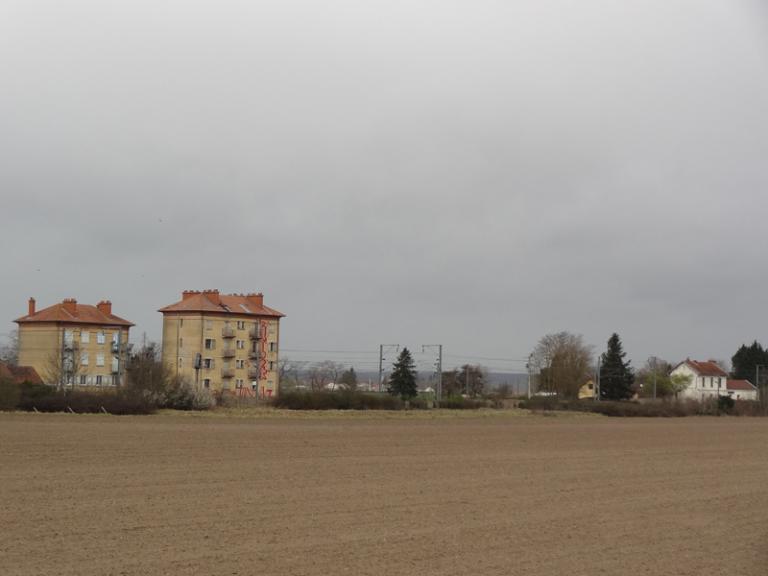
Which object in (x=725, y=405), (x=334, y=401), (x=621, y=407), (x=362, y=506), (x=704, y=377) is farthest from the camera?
(x=704, y=377)

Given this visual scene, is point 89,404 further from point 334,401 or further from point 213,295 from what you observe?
point 213,295

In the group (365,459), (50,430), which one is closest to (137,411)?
(50,430)

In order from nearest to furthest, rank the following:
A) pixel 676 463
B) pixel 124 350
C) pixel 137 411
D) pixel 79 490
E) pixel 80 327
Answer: pixel 79 490, pixel 676 463, pixel 137 411, pixel 124 350, pixel 80 327

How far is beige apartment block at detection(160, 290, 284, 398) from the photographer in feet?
354

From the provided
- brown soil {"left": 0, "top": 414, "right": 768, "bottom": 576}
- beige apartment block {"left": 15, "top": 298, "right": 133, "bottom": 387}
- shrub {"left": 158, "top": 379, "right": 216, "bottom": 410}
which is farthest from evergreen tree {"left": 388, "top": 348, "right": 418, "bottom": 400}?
brown soil {"left": 0, "top": 414, "right": 768, "bottom": 576}

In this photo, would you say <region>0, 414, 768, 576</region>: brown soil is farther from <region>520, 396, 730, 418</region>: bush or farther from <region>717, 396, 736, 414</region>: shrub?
<region>717, 396, 736, 414</region>: shrub

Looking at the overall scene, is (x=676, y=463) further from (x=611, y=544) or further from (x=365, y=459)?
(x=611, y=544)

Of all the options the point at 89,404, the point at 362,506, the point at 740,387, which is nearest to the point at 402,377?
the point at 89,404

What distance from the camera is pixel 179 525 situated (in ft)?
62.2

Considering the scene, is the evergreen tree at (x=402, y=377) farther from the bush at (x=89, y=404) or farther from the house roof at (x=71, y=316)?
the bush at (x=89, y=404)

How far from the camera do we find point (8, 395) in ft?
182

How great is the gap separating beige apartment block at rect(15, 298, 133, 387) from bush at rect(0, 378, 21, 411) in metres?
47.2

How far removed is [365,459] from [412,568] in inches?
721

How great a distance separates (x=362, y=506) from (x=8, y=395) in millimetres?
38840
